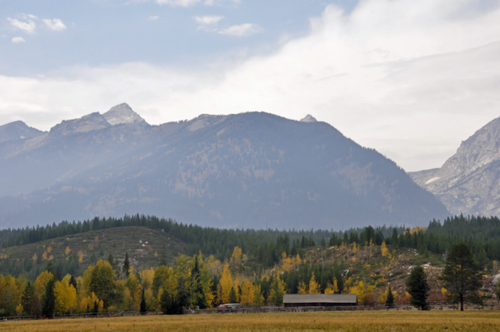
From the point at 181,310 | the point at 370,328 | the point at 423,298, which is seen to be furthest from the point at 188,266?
the point at 370,328

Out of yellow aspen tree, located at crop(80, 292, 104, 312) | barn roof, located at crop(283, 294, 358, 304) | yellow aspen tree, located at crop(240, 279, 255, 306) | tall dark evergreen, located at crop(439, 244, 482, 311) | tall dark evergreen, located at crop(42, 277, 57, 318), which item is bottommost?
yellow aspen tree, located at crop(240, 279, 255, 306)

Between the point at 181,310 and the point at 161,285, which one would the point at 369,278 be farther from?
the point at 181,310

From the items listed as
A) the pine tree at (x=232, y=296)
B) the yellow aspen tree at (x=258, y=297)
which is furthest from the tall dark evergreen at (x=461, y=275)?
the pine tree at (x=232, y=296)

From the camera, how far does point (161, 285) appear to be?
494 feet

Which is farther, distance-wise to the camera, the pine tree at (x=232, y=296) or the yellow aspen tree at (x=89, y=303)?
the pine tree at (x=232, y=296)

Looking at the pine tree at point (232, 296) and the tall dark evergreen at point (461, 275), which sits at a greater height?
the tall dark evergreen at point (461, 275)

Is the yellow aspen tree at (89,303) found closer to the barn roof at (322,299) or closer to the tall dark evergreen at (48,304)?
the tall dark evergreen at (48,304)

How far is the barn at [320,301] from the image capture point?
424 ft

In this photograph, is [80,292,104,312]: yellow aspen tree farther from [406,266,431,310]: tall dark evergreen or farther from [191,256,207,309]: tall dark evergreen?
[406,266,431,310]: tall dark evergreen

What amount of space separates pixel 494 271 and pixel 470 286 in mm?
76482

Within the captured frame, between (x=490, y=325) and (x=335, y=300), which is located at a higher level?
(x=490, y=325)

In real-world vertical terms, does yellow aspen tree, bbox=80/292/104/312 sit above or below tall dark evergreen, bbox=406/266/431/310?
below

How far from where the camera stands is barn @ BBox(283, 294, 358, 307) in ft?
424

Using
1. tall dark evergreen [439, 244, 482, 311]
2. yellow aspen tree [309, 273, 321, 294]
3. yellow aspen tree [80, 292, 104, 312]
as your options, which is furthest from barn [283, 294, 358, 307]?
yellow aspen tree [80, 292, 104, 312]
